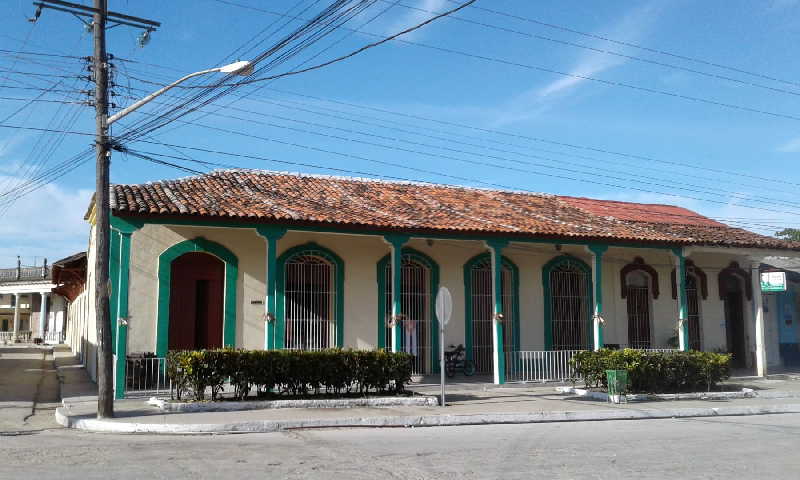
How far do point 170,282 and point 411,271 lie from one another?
5.77 m

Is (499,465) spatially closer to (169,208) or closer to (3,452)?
(3,452)

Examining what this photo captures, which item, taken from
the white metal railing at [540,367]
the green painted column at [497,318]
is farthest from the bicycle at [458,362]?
the green painted column at [497,318]

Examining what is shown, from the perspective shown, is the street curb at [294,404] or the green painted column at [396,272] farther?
the green painted column at [396,272]

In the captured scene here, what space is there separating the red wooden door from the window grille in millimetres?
6383

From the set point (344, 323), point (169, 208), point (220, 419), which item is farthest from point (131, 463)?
point (344, 323)

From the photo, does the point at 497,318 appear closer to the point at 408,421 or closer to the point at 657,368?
the point at 657,368

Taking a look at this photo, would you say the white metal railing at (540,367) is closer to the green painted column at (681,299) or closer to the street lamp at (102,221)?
the green painted column at (681,299)

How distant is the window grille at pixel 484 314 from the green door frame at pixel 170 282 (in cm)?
609

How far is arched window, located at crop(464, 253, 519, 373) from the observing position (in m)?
19.2

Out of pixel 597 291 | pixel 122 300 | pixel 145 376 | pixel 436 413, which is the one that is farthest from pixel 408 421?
pixel 597 291

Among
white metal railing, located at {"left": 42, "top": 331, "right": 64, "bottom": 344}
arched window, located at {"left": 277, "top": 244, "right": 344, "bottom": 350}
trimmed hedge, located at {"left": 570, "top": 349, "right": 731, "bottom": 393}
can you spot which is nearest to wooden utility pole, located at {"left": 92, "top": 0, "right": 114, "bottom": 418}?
arched window, located at {"left": 277, "top": 244, "right": 344, "bottom": 350}

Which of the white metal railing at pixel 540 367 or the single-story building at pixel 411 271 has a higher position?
the single-story building at pixel 411 271

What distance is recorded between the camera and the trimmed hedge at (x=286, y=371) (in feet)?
41.7

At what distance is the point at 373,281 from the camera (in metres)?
18.1
